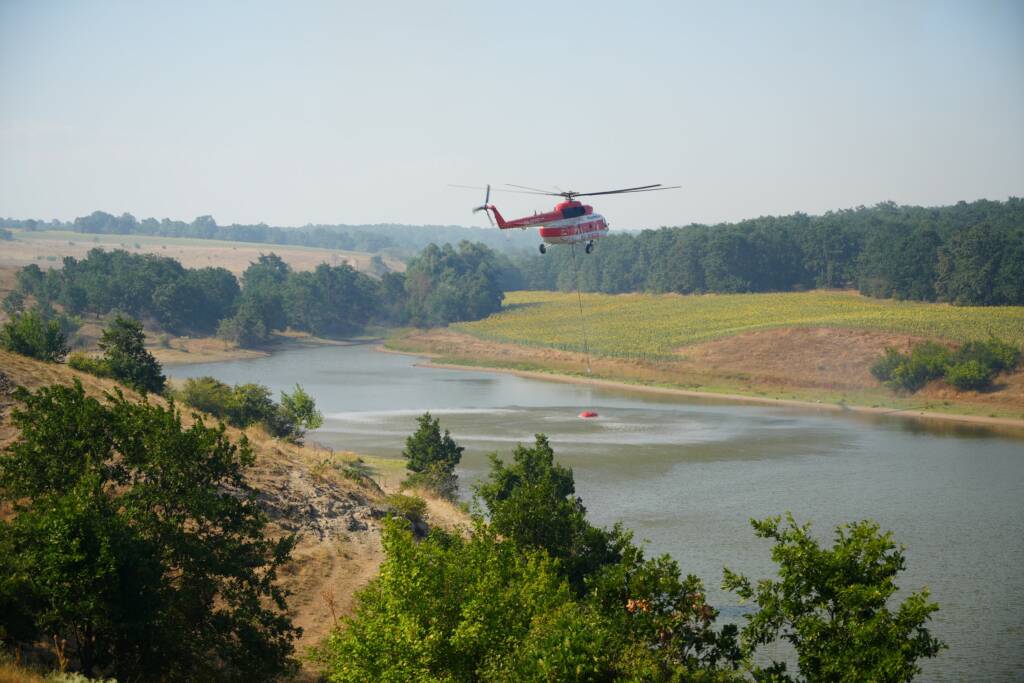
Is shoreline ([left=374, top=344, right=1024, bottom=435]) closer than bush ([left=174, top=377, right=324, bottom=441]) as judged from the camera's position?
No

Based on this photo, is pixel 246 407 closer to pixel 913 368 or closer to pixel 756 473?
pixel 756 473

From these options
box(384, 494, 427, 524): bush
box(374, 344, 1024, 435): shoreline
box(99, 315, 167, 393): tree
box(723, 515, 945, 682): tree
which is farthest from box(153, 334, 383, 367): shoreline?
box(723, 515, 945, 682): tree

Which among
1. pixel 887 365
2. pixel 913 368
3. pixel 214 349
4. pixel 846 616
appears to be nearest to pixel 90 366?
pixel 846 616

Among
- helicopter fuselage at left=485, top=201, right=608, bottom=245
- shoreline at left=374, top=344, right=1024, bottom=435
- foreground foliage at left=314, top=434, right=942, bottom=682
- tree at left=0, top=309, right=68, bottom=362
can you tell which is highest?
helicopter fuselage at left=485, top=201, right=608, bottom=245

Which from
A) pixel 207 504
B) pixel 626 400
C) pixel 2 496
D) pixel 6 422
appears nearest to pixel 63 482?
pixel 207 504

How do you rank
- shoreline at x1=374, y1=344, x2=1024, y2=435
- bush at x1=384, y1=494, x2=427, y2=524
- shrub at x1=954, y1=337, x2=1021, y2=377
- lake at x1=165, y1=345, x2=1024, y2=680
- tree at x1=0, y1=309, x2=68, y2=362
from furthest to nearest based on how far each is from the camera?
1. shrub at x1=954, y1=337, x2=1021, y2=377
2. shoreline at x1=374, y1=344, x2=1024, y2=435
3. tree at x1=0, y1=309, x2=68, y2=362
4. bush at x1=384, y1=494, x2=427, y2=524
5. lake at x1=165, y1=345, x2=1024, y2=680

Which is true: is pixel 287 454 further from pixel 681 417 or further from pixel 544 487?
pixel 681 417

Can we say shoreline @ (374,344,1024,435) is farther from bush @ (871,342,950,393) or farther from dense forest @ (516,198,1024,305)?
dense forest @ (516,198,1024,305)
